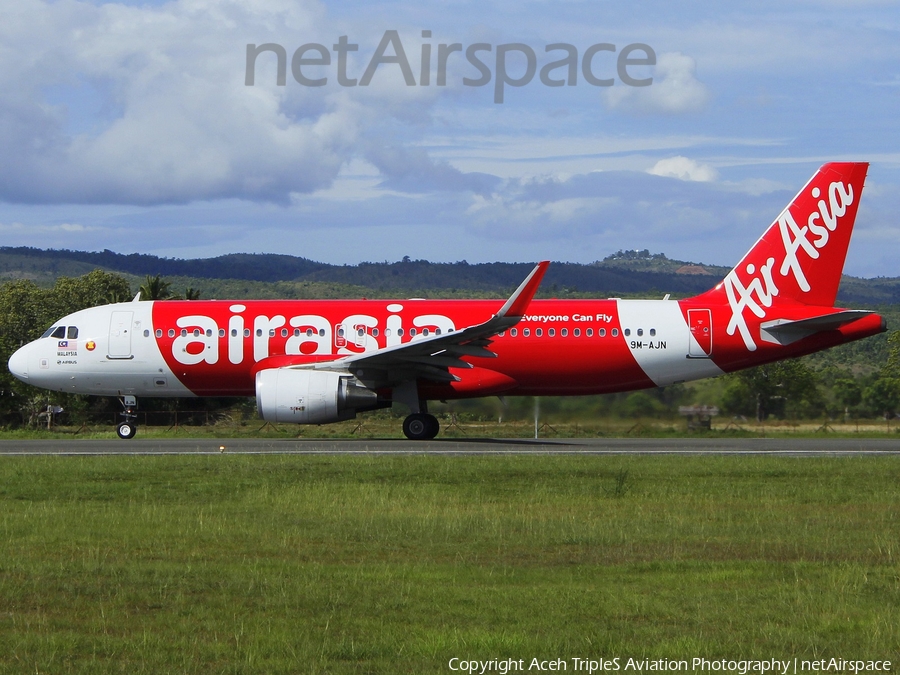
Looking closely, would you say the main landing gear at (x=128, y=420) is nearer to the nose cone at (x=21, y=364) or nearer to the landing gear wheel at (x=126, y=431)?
the landing gear wheel at (x=126, y=431)

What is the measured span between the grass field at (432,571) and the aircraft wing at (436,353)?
8.06m

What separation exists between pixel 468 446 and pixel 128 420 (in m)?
10.4

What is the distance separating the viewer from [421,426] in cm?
2900

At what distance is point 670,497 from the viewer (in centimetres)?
1584

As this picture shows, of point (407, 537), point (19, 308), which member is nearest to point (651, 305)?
point (407, 537)

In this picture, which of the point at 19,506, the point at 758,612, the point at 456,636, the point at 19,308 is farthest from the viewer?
the point at 19,308

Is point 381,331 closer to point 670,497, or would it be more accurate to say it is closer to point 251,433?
point 251,433

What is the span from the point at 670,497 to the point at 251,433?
824 inches

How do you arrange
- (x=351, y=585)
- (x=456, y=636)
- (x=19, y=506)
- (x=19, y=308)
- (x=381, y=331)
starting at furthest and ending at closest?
(x=19, y=308) < (x=381, y=331) < (x=19, y=506) < (x=351, y=585) < (x=456, y=636)

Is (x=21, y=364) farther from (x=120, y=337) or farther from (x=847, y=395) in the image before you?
(x=847, y=395)

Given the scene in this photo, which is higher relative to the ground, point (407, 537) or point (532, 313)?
point (532, 313)

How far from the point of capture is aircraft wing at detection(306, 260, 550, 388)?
25969 millimetres

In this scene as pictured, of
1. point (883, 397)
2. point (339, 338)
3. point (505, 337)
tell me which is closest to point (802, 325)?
point (505, 337)
